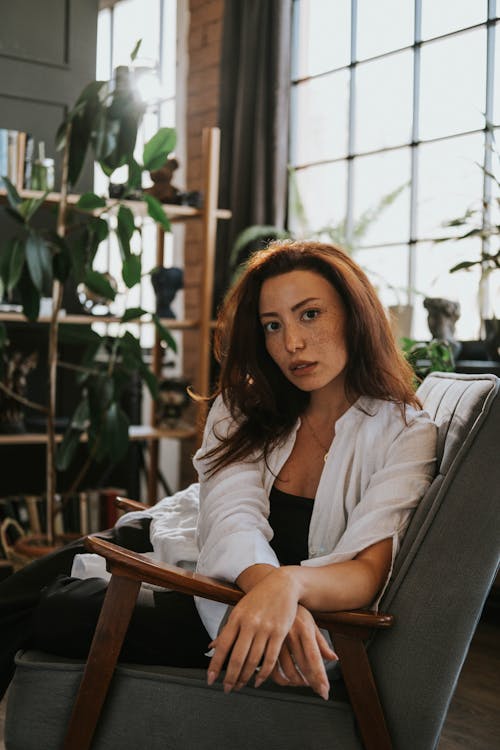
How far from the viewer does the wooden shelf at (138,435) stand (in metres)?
3.71

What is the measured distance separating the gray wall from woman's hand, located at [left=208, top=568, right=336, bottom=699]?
326 centimetres

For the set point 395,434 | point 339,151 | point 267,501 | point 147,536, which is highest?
point 339,151

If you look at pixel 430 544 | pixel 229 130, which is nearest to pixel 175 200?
pixel 229 130

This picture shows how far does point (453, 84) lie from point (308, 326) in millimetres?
2355

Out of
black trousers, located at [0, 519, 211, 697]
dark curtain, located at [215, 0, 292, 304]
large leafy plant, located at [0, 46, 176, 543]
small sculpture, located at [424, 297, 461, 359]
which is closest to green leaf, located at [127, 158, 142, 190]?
large leafy plant, located at [0, 46, 176, 543]

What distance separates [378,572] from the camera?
155 centimetres

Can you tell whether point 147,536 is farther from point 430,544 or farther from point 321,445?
point 430,544

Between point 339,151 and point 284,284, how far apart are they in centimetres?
270

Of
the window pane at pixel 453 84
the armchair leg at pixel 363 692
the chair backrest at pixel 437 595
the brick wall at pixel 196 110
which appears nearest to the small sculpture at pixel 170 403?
the brick wall at pixel 196 110

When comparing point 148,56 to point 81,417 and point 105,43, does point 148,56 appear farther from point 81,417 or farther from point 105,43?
point 81,417

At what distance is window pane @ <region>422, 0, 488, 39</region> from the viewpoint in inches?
141

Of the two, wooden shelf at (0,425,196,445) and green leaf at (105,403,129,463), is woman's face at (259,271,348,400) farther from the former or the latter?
wooden shelf at (0,425,196,445)

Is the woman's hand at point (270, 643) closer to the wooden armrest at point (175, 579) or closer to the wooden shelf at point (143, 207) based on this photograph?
the wooden armrest at point (175, 579)

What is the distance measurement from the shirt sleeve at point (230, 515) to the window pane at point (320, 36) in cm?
291
